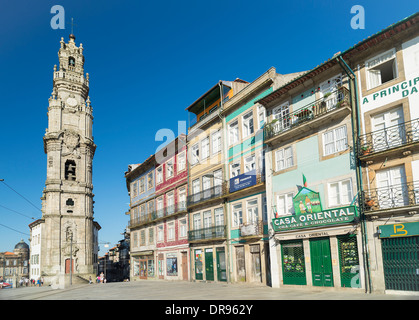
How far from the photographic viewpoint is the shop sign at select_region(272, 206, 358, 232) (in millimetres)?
19567

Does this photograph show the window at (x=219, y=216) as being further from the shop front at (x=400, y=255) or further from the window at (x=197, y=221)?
the shop front at (x=400, y=255)

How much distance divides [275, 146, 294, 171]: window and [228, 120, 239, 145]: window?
643 cm

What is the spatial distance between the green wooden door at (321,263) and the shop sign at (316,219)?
1.02 m

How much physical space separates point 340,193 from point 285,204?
4197mm

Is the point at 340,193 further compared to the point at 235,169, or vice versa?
the point at 235,169

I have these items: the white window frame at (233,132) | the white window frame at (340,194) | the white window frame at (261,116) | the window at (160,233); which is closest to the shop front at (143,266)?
the window at (160,233)

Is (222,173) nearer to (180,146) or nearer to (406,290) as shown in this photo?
(180,146)

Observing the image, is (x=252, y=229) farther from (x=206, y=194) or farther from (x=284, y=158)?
(x=206, y=194)

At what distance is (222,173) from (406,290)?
56.5ft

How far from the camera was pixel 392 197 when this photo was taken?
17984 millimetres

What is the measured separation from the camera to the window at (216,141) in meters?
33.1

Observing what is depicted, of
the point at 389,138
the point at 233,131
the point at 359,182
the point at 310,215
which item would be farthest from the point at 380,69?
the point at 233,131
